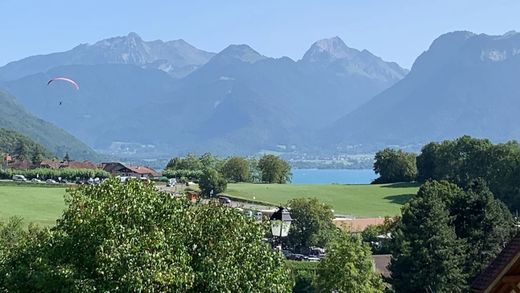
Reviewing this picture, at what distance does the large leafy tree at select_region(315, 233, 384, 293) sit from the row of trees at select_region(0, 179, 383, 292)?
623 inches

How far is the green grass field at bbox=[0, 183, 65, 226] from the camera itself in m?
72.3

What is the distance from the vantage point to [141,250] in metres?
18.0

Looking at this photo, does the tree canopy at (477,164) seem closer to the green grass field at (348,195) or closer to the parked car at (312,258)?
the green grass field at (348,195)

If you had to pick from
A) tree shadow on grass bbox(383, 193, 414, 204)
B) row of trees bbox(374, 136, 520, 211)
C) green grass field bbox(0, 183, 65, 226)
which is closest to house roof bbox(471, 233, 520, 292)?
row of trees bbox(374, 136, 520, 211)

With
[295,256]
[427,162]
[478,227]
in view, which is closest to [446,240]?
[478,227]

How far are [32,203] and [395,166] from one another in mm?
65531

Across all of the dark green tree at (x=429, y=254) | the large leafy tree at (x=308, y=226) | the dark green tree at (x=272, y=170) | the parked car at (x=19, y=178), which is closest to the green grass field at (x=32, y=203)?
the parked car at (x=19, y=178)

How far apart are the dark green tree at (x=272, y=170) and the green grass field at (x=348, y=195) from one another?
62.0ft

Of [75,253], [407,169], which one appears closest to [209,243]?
[75,253]

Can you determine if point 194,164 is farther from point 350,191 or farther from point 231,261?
point 231,261

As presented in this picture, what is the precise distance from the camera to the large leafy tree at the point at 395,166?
122 meters

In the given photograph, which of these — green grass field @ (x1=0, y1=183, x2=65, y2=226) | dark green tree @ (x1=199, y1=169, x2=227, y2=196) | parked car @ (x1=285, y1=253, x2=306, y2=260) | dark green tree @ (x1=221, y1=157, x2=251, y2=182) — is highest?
dark green tree @ (x1=221, y1=157, x2=251, y2=182)

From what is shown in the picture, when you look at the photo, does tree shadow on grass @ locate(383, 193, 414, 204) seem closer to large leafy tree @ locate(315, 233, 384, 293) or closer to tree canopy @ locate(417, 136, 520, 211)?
tree canopy @ locate(417, 136, 520, 211)

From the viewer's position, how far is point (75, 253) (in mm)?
19109
